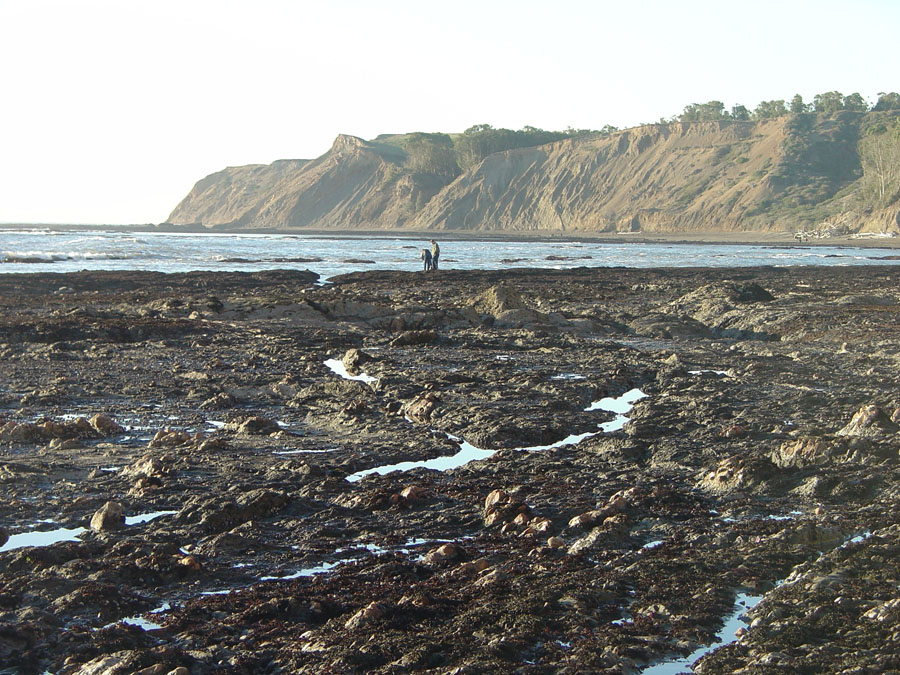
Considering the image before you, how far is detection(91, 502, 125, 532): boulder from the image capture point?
7094 mm

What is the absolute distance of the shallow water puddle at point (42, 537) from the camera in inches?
268

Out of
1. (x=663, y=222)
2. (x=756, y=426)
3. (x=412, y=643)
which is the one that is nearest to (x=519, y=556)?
(x=412, y=643)

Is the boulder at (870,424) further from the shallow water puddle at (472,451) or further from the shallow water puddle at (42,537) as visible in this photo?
the shallow water puddle at (42,537)

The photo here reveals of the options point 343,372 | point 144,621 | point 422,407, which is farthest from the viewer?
point 343,372

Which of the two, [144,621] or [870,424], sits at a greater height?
[870,424]

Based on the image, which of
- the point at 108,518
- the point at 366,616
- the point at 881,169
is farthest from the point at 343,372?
the point at 881,169

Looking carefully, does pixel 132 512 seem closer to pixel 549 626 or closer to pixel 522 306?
pixel 549 626

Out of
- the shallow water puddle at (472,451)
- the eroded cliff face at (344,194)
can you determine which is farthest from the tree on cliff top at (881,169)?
the shallow water puddle at (472,451)

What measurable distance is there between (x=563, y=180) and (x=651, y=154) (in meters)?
12.3

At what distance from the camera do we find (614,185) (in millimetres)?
120000

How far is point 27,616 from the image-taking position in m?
5.45

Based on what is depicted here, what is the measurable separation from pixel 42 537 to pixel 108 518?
1.62ft

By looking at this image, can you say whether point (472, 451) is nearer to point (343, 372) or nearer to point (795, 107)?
point (343, 372)

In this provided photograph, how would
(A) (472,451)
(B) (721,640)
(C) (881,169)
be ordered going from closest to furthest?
(B) (721,640) → (A) (472,451) → (C) (881,169)
